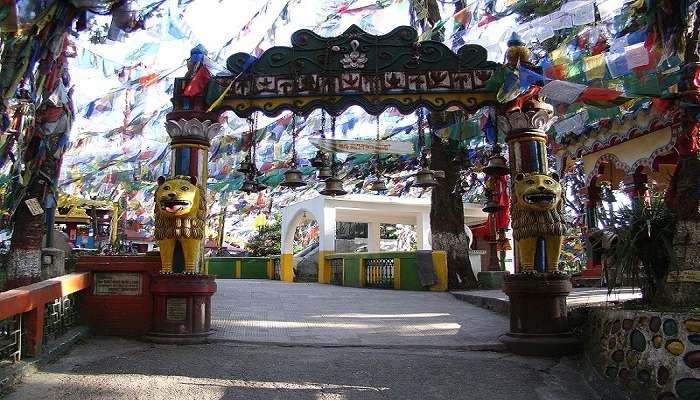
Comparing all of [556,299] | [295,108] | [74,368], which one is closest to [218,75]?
[295,108]

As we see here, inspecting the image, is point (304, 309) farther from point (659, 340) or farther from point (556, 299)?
point (659, 340)

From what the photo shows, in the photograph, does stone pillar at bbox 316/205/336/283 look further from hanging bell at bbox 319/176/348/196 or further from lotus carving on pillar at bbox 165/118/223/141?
lotus carving on pillar at bbox 165/118/223/141

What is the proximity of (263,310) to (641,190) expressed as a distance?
9.34 metres

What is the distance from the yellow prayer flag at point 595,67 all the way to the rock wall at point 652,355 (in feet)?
13.9

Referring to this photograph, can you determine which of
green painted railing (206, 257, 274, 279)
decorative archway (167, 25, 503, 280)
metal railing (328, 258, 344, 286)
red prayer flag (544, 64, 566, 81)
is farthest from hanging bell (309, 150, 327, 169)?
green painted railing (206, 257, 274, 279)

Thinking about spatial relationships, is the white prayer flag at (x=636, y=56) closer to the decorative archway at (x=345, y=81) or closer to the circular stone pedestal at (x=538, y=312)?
the decorative archway at (x=345, y=81)

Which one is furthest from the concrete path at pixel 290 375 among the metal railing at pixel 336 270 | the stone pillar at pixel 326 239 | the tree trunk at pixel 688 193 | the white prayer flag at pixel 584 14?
the stone pillar at pixel 326 239

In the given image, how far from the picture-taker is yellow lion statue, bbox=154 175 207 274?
22.5 ft

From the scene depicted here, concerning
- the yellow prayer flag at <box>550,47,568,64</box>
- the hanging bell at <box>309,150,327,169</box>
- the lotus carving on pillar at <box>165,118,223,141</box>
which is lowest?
the hanging bell at <box>309,150,327,169</box>

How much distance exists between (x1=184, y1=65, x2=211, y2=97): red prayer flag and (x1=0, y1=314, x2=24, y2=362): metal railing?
359cm

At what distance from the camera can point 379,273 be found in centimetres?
1689

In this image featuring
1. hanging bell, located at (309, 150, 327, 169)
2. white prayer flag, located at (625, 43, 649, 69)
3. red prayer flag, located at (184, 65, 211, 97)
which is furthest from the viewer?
hanging bell, located at (309, 150, 327, 169)

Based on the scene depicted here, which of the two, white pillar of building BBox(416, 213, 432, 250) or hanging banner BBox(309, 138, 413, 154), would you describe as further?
white pillar of building BBox(416, 213, 432, 250)

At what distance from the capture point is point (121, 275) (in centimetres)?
722
